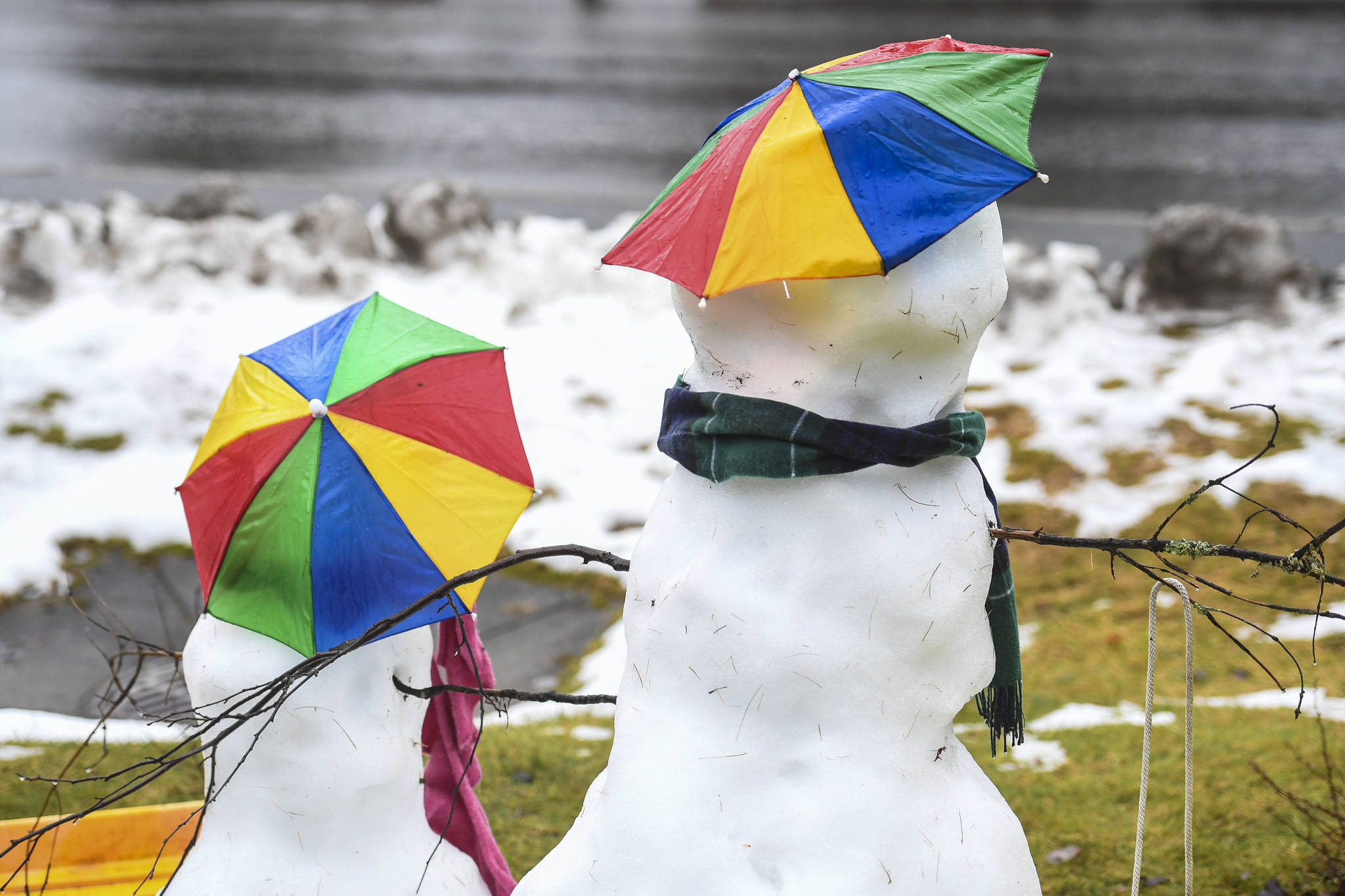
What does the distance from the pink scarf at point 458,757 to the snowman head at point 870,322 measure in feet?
4.00

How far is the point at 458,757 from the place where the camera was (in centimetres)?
321

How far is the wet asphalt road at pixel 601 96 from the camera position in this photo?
10750mm

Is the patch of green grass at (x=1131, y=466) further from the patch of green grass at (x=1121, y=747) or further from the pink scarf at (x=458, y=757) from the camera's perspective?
the pink scarf at (x=458, y=757)

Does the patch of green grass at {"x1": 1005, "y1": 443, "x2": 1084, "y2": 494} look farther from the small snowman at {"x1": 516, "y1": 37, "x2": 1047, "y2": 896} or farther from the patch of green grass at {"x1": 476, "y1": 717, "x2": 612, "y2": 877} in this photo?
the small snowman at {"x1": 516, "y1": 37, "x2": 1047, "y2": 896}

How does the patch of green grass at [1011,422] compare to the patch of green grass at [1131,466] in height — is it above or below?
below

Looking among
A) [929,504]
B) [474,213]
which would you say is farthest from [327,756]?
[474,213]

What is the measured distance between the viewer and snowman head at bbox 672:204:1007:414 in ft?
7.11

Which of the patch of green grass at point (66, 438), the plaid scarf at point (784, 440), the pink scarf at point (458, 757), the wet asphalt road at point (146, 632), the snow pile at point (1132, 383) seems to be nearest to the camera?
the plaid scarf at point (784, 440)

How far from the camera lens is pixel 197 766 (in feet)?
A: 14.5

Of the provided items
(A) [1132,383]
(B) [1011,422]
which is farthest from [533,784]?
(A) [1132,383]

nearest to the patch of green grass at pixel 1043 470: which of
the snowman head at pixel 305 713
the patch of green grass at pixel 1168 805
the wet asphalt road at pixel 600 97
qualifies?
the patch of green grass at pixel 1168 805

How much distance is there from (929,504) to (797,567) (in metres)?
0.27

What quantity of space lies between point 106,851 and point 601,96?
10616 mm

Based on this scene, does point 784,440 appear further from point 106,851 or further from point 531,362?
point 531,362
